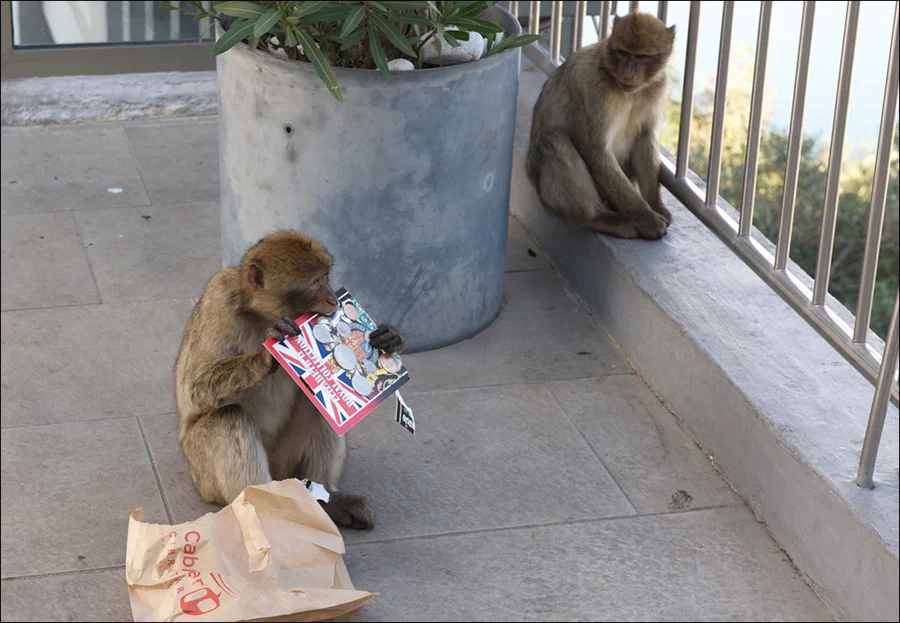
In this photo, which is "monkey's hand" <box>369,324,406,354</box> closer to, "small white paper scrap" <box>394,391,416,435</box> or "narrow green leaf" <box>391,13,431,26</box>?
"small white paper scrap" <box>394,391,416,435</box>

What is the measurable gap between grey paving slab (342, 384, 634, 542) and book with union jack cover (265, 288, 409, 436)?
19.9 inches

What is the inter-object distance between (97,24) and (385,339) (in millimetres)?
3837

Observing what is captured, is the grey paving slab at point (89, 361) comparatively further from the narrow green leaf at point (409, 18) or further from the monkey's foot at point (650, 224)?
the monkey's foot at point (650, 224)

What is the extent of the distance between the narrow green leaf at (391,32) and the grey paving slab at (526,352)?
3.62 ft

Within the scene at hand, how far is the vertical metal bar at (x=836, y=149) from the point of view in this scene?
364cm

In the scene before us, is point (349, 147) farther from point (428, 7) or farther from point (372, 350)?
point (372, 350)

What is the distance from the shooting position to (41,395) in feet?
13.5

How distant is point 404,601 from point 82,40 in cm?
420

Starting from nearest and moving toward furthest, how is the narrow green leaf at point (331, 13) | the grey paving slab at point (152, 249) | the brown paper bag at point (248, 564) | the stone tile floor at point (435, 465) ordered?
the brown paper bag at point (248, 564) < the stone tile floor at point (435, 465) < the narrow green leaf at point (331, 13) < the grey paving slab at point (152, 249)

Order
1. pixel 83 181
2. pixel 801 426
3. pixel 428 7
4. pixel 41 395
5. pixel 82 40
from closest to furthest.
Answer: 1. pixel 801 426
2. pixel 428 7
3. pixel 41 395
4. pixel 83 181
5. pixel 82 40

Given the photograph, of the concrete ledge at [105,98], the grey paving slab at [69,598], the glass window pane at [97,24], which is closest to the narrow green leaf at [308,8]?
the grey paving slab at [69,598]

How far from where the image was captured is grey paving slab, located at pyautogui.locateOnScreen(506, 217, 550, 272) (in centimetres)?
511

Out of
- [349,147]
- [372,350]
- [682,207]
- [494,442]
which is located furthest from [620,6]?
[372,350]

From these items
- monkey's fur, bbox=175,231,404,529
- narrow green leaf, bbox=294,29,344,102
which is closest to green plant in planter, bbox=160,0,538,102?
narrow green leaf, bbox=294,29,344,102
